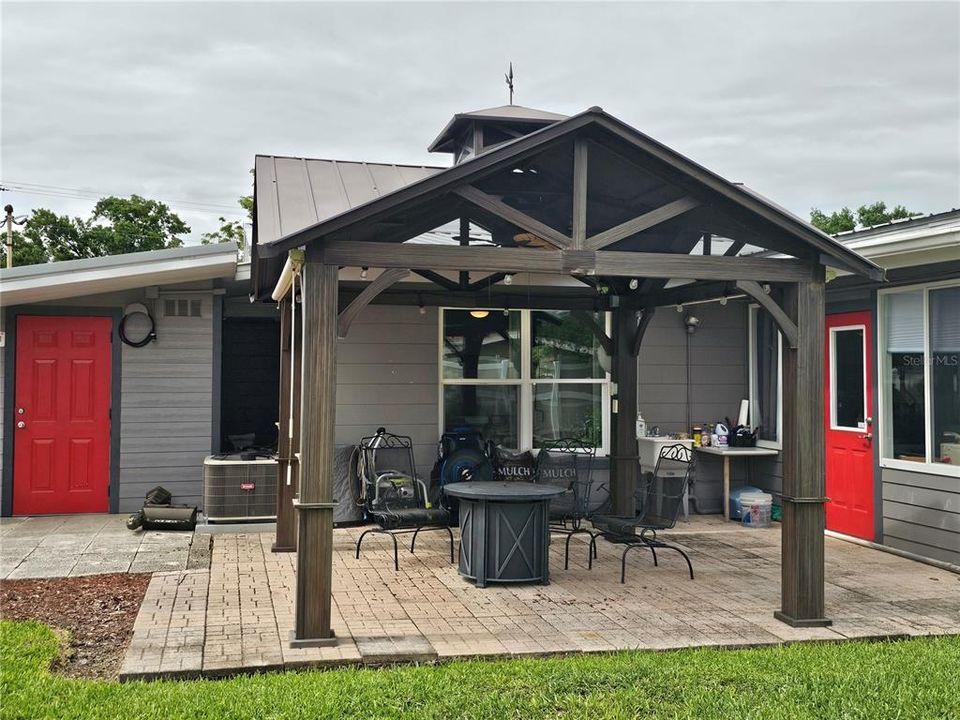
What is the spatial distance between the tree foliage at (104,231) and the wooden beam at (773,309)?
26.6m

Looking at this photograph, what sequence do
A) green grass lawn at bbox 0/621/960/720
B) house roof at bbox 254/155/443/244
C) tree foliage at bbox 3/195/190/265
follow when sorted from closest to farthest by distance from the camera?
green grass lawn at bbox 0/621/960/720 < house roof at bbox 254/155/443/244 < tree foliage at bbox 3/195/190/265

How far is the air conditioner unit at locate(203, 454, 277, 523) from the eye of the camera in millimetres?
8008

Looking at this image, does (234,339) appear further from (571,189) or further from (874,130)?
(874,130)

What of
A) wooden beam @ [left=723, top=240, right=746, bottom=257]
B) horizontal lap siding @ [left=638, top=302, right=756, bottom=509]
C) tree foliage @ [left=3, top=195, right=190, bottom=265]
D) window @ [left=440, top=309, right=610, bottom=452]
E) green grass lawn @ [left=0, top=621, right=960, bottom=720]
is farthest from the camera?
tree foliage @ [left=3, top=195, right=190, bottom=265]

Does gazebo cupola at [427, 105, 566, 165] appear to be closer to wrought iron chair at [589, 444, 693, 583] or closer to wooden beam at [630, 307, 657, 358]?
wooden beam at [630, 307, 657, 358]

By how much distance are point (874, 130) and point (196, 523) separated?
20562 millimetres

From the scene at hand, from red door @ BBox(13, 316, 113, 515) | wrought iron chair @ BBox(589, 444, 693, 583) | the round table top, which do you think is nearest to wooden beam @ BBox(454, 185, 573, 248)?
the round table top

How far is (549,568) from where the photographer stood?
6.53 meters

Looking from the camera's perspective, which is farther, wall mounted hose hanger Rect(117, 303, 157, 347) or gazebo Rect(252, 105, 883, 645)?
wall mounted hose hanger Rect(117, 303, 157, 347)

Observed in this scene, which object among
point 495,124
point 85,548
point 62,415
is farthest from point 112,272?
point 495,124

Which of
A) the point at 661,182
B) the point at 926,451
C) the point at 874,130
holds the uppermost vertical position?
the point at 874,130

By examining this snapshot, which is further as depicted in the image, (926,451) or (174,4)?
(174,4)

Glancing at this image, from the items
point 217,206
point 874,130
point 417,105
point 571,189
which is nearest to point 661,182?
point 571,189

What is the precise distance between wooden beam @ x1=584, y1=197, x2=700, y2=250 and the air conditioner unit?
4340mm
